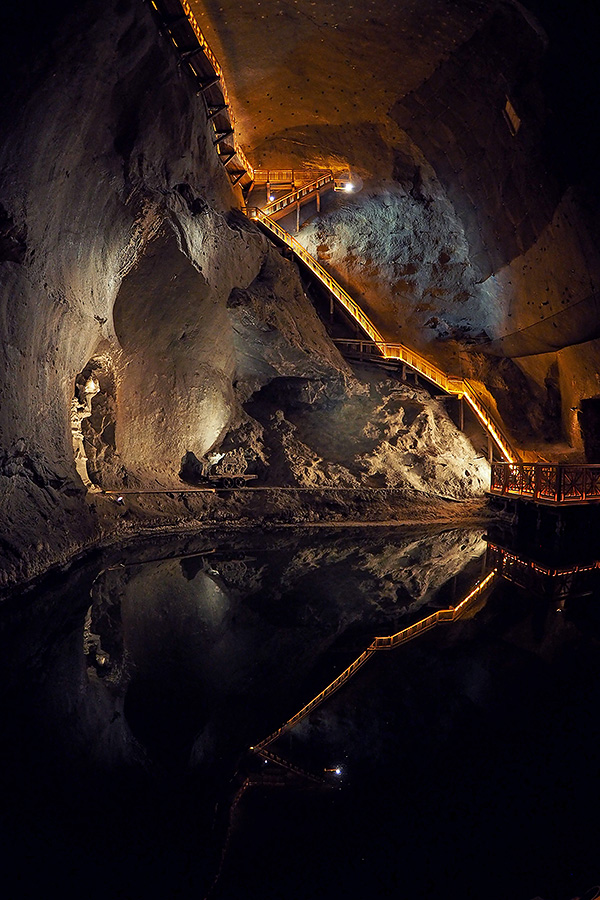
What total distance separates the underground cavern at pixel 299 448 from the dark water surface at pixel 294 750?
0.02 m

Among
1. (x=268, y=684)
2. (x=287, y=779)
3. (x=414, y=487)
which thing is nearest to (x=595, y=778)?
(x=287, y=779)

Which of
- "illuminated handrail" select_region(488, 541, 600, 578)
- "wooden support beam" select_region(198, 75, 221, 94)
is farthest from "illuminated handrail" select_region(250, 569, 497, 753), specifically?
"wooden support beam" select_region(198, 75, 221, 94)

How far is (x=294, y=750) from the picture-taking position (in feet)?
11.3

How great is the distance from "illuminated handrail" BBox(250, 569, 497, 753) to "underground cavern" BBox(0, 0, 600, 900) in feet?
0.15

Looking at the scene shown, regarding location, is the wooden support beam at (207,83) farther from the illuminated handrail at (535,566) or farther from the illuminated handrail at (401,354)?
the illuminated handrail at (535,566)

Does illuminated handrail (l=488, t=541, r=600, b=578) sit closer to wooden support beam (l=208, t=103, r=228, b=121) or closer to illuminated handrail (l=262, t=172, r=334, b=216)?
wooden support beam (l=208, t=103, r=228, b=121)

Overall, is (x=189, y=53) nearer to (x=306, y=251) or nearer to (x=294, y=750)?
(x=306, y=251)

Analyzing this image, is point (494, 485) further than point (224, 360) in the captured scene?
Yes

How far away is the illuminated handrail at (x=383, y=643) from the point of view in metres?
3.73

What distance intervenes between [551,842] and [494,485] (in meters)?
15.1

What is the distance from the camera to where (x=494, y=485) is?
16938 mm

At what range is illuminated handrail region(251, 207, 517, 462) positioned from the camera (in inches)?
685

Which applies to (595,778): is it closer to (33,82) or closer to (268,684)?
(268,684)

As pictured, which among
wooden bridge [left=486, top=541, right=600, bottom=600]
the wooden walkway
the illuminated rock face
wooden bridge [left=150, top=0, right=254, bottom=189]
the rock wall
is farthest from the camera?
the wooden walkway
